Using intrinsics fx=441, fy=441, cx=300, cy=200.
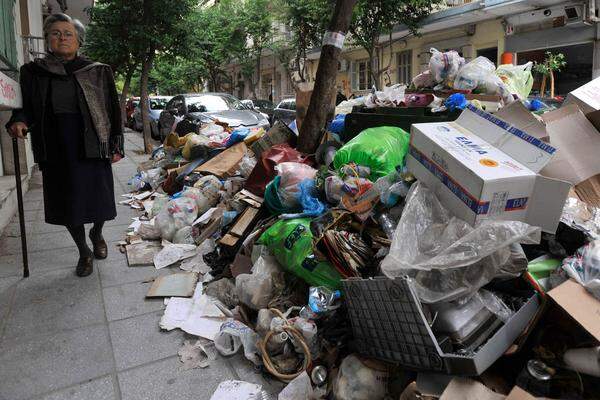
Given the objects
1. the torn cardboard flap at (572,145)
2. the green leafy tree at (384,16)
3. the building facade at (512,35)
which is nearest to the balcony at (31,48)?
the torn cardboard flap at (572,145)

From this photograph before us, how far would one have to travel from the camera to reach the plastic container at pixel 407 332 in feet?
5.39

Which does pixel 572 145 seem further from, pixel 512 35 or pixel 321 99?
pixel 512 35

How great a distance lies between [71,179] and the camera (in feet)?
10.3

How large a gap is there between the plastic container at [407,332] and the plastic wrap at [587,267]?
0.60 ft

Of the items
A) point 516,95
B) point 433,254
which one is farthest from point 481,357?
point 516,95

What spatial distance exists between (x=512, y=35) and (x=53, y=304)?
14.6 m

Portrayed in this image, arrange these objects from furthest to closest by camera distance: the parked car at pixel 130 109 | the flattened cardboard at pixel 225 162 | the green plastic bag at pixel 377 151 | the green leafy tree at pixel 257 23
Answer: the green leafy tree at pixel 257 23 → the parked car at pixel 130 109 → the flattened cardboard at pixel 225 162 → the green plastic bag at pixel 377 151

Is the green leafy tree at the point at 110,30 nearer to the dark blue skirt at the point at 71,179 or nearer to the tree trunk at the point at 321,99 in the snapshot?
the tree trunk at the point at 321,99

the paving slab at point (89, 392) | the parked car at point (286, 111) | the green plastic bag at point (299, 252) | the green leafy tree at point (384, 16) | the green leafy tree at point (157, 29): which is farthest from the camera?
the parked car at point (286, 111)

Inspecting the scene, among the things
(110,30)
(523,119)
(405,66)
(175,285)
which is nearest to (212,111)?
(110,30)

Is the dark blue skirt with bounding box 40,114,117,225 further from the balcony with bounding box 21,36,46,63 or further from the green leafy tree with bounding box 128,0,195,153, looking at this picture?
the green leafy tree with bounding box 128,0,195,153

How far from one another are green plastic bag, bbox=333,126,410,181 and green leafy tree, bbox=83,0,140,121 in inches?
338

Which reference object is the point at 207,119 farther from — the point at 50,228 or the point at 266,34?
the point at 266,34

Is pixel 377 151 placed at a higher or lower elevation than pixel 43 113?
lower
